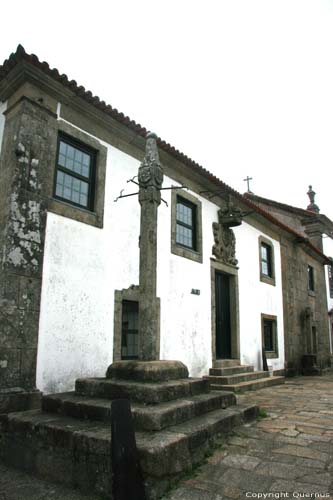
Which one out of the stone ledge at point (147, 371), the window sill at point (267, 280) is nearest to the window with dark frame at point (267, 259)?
the window sill at point (267, 280)

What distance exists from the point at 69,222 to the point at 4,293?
148 centimetres

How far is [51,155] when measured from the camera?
5523 mm

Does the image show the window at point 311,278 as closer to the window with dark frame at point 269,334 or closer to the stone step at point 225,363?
the window with dark frame at point 269,334

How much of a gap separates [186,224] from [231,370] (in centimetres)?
338

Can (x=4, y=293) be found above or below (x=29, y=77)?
below

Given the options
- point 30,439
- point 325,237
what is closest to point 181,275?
point 30,439

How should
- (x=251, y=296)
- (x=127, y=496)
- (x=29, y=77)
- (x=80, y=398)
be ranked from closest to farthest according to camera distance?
1. (x=127, y=496)
2. (x=80, y=398)
3. (x=29, y=77)
4. (x=251, y=296)

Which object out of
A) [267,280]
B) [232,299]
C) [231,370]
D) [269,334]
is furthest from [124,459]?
[269,334]

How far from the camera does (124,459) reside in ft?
8.93

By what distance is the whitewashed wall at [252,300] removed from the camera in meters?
10.1

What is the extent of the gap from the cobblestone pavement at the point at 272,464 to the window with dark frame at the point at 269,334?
6.27 meters

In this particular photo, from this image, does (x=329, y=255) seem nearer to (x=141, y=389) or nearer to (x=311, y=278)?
(x=311, y=278)

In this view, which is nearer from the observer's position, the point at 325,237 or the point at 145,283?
the point at 145,283

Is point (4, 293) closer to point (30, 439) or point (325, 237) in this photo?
point (30, 439)
